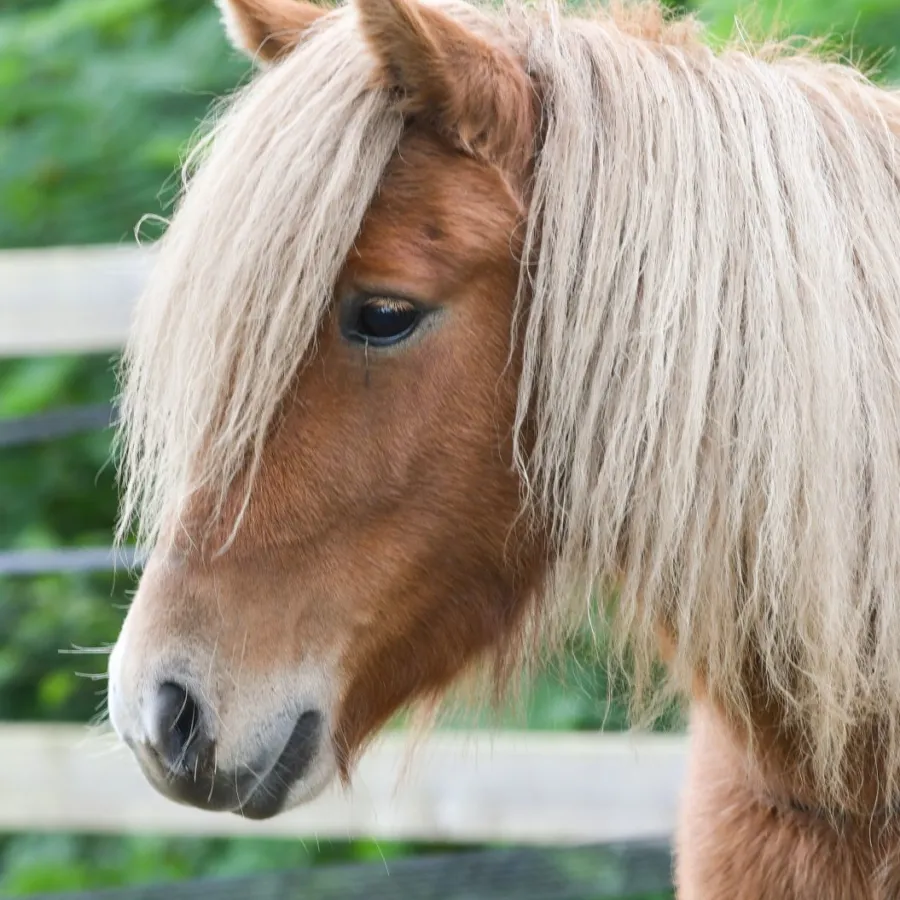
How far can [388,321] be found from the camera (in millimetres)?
1322

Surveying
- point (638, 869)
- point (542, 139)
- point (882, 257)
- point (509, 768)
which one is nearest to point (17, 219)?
point (509, 768)

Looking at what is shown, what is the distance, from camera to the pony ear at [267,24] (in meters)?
1.51

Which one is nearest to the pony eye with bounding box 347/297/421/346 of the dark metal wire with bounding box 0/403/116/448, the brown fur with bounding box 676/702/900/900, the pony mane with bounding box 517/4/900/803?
the pony mane with bounding box 517/4/900/803

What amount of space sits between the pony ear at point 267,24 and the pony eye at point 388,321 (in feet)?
1.20

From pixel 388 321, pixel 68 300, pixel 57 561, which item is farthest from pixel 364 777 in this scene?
pixel 388 321

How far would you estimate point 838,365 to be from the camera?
1309 millimetres

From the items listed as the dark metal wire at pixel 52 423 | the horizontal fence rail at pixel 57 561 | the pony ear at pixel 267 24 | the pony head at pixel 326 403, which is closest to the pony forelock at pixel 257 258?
the pony head at pixel 326 403

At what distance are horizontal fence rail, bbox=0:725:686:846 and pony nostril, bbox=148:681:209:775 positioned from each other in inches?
54.1

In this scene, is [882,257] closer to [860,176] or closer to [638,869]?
[860,176]

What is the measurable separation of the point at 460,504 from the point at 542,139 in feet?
1.27

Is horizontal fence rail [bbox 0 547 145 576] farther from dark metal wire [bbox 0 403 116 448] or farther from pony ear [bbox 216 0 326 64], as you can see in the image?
pony ear [bbox 216 0 326 64]

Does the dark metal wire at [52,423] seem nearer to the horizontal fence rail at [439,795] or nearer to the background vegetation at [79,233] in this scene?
the background vegetation at [79,233]

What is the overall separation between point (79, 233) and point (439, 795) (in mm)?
1674

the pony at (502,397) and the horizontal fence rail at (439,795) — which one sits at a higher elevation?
the pony at (502,397)
